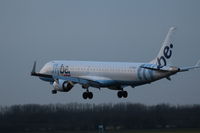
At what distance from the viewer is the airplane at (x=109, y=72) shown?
16912 centimetres

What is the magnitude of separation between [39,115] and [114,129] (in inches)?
392

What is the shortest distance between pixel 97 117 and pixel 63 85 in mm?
6198

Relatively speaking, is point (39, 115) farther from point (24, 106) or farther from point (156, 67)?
point (156, 67)

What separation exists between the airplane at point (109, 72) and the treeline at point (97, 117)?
9.16 feet

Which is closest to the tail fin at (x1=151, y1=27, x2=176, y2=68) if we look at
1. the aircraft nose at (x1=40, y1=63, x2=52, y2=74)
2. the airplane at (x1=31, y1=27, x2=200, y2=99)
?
the airplane at (x1=31, y1=27, x2=200, y2=99)

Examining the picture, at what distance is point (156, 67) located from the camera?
167750 millimetres

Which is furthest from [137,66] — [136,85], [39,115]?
[39,115]

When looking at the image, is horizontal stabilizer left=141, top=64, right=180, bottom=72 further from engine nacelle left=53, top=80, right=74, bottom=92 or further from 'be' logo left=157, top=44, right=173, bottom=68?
engine nacelle left=53, top=80, right=74, bottom=92

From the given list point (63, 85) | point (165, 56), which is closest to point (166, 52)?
point (165, 56)

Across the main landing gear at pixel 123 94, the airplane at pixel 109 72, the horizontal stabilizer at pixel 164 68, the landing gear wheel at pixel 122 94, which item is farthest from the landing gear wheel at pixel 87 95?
the horizontal stabilizer at pixel 164 68

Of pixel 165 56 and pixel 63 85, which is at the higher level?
pixel 165 56

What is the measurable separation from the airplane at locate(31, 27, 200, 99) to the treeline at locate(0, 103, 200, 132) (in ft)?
9.16

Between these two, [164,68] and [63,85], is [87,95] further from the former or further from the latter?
[164,68]

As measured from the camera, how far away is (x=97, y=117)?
174500mm
